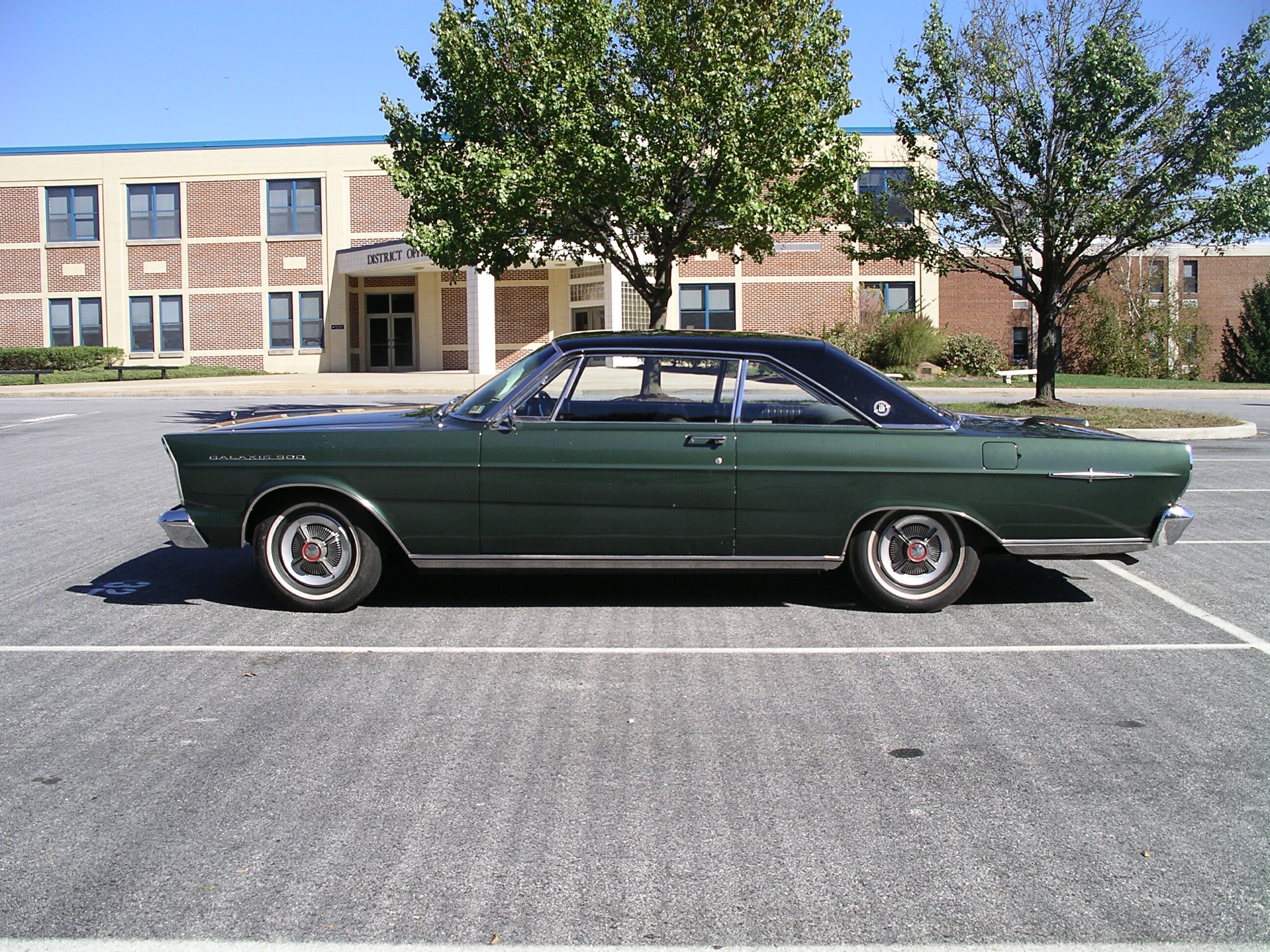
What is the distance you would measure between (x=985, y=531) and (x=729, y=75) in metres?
12.4

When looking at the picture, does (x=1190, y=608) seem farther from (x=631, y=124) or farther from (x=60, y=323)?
(x=60, y=323)

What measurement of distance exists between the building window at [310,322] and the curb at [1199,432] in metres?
32.7

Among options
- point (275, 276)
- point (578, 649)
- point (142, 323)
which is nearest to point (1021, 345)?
point (275, 276)

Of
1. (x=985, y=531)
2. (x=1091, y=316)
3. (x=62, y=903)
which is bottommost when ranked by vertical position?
(x=62, y=903)

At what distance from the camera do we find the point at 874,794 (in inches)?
153

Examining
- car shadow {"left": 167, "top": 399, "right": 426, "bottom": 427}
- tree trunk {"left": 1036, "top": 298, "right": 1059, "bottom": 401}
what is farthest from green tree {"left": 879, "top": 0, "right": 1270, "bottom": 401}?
car shadow {"left": 167, "top": 399, "right": 426, "bottom": 427}

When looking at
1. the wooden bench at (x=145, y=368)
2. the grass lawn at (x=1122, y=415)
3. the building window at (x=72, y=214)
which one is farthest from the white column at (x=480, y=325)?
the grass lawn at (x=1122, y=415)

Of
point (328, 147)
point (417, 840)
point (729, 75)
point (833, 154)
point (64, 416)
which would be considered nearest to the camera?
point (417, 840)

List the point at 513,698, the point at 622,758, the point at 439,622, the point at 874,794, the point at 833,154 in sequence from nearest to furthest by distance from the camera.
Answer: the point at 874,794 → the point at 622,758 → the point at 513,698 → the point at 439,622 → the point at 833,154

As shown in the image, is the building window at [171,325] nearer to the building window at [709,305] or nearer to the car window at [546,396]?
the building window at [709,305]

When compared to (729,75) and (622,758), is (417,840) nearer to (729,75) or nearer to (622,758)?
(622,758)

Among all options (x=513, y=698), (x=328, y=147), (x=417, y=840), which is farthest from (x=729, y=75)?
(x=328, y=147)

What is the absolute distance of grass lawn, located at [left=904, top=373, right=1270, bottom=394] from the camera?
29.8m

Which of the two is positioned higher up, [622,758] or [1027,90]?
[1027,90]
